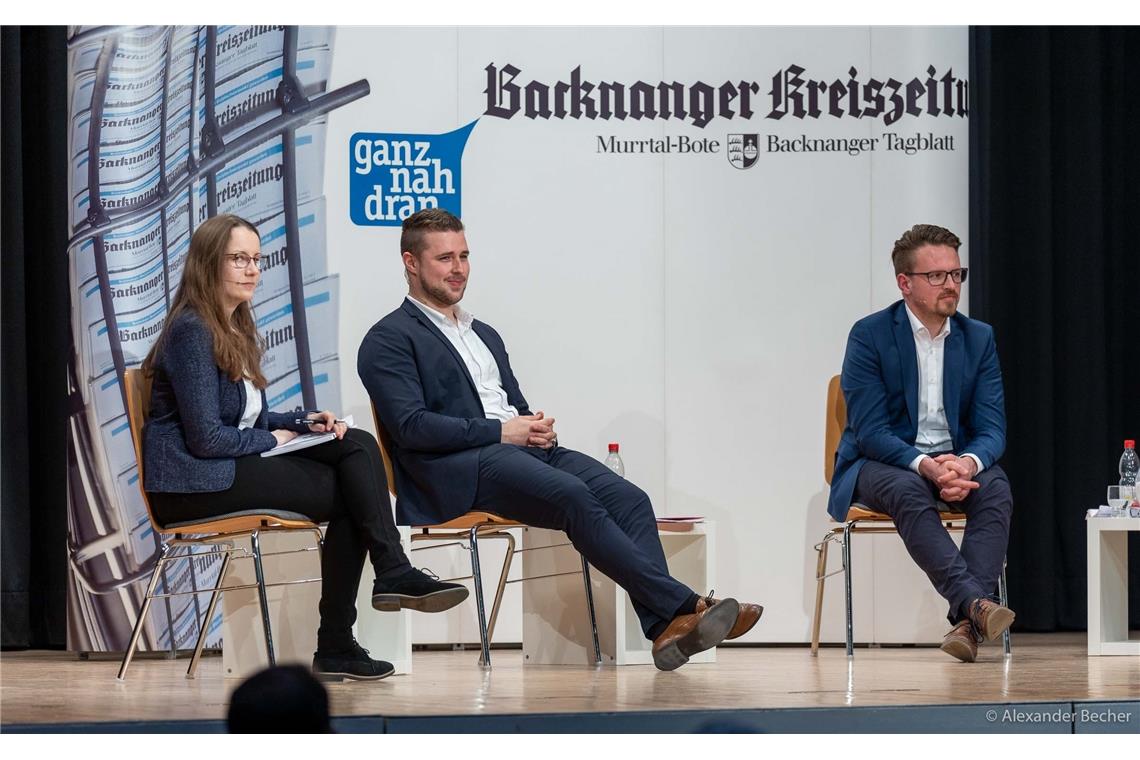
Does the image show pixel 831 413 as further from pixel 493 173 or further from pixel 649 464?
pixel 493 173

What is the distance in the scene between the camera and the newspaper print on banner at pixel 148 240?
15.5 ft

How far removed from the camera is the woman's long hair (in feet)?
11.7

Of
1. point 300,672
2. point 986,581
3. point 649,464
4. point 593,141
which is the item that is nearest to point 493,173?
point 593,141

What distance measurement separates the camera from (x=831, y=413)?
180 inches

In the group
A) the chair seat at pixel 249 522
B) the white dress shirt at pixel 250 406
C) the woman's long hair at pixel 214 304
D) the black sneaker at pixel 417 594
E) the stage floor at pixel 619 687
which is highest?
the woman's long hair at pixel 214 304

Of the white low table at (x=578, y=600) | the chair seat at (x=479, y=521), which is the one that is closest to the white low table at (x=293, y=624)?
the chair seat at (x=479, y=521)

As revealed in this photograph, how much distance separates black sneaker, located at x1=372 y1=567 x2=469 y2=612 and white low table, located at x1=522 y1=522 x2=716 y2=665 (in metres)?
0.85

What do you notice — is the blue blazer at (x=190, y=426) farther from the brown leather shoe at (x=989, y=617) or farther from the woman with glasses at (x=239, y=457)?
the brown leather shoe at (x=989, y=617)

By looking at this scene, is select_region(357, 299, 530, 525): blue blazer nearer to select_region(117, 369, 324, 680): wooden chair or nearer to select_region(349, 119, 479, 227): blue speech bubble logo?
select_region(117, 369, 324, 680): wooden chair

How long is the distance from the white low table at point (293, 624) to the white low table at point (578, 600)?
531 mm

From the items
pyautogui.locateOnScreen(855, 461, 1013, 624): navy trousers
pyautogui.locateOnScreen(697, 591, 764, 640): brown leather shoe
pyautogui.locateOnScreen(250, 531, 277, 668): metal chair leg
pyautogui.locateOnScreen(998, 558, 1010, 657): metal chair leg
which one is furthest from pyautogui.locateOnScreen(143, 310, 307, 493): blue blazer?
pyautogui.locateOnScreen(998, 558, 1010, 657): metal chair leg

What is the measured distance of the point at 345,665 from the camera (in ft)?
11.4

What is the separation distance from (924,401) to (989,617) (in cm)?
87

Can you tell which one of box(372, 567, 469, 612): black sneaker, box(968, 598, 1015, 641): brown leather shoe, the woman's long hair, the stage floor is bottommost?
the stage floor
